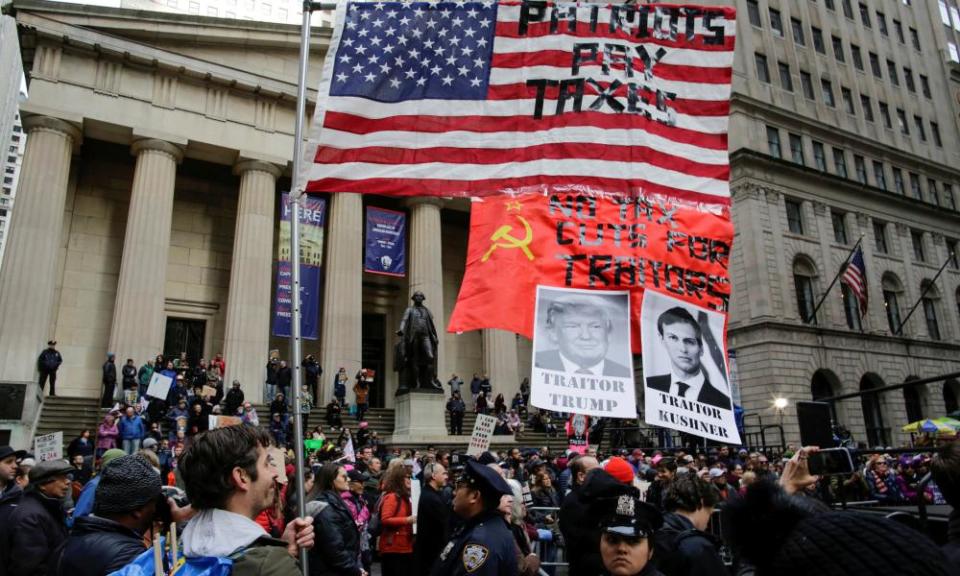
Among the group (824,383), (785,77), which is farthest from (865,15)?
(824,383)

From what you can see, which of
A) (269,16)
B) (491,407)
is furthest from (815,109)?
(269,16)

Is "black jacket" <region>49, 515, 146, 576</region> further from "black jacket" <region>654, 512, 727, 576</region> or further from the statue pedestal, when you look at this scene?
the statue pedestal

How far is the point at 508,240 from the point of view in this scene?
4.72 metres

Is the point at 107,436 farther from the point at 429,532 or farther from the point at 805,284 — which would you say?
the point at 805,284

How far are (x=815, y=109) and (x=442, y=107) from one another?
1650 inches

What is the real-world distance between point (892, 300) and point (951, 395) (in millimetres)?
7227

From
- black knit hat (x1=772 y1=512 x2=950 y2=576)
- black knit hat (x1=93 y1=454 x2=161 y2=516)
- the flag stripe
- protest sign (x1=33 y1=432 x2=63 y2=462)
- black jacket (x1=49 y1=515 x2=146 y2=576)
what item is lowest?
black jacket (x1=49 y1=515 x2=146 y2=576)

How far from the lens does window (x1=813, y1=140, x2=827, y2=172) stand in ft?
129

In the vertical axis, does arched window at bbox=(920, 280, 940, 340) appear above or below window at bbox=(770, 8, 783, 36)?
below

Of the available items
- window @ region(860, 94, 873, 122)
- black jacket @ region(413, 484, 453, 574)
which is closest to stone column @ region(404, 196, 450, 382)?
black jacket @ region(413, 484, 453, 574)

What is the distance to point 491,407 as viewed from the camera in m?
25.5

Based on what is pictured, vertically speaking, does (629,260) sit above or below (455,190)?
below

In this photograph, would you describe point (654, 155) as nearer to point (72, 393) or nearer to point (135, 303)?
point (135, 303)

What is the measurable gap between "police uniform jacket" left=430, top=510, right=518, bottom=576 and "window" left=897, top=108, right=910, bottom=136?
5067 centimetres
